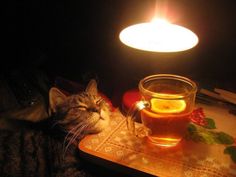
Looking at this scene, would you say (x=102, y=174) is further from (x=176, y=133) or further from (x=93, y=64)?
(x=93, y=64)

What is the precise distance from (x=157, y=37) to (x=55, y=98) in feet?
1.30

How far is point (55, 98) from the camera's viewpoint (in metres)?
1.05

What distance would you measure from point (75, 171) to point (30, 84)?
43 cm

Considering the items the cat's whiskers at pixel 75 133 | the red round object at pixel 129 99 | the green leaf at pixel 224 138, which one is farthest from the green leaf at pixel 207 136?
the cat's whiskers at pixel 75 133

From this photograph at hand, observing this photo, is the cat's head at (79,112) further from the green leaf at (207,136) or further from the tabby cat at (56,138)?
the green leaf at (207,136)

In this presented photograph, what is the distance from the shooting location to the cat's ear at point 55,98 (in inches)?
40.5

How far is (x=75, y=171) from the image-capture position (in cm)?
96

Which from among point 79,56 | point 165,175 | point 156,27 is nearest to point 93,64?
point 79,56

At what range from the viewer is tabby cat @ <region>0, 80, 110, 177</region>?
98 centimetres

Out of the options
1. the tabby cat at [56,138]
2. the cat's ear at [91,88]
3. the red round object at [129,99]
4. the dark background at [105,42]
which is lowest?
the tabby cat at [56,138]

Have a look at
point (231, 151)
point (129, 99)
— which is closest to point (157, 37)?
point (129, 99)

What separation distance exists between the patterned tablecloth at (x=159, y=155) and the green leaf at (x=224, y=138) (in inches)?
0.7

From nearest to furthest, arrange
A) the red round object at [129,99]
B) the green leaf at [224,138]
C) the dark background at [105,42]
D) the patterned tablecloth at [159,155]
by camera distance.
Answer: the patterned tablecloth at [159,155] → the green leaf at [224,138] → the red round object at [129,99] → the dark background at [105,42]

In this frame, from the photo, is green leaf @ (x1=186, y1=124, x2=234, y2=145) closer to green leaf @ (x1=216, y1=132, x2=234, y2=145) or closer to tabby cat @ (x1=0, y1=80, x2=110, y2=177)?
green leaf @ (x1=216, y1=132, x2=234, y2=145)
